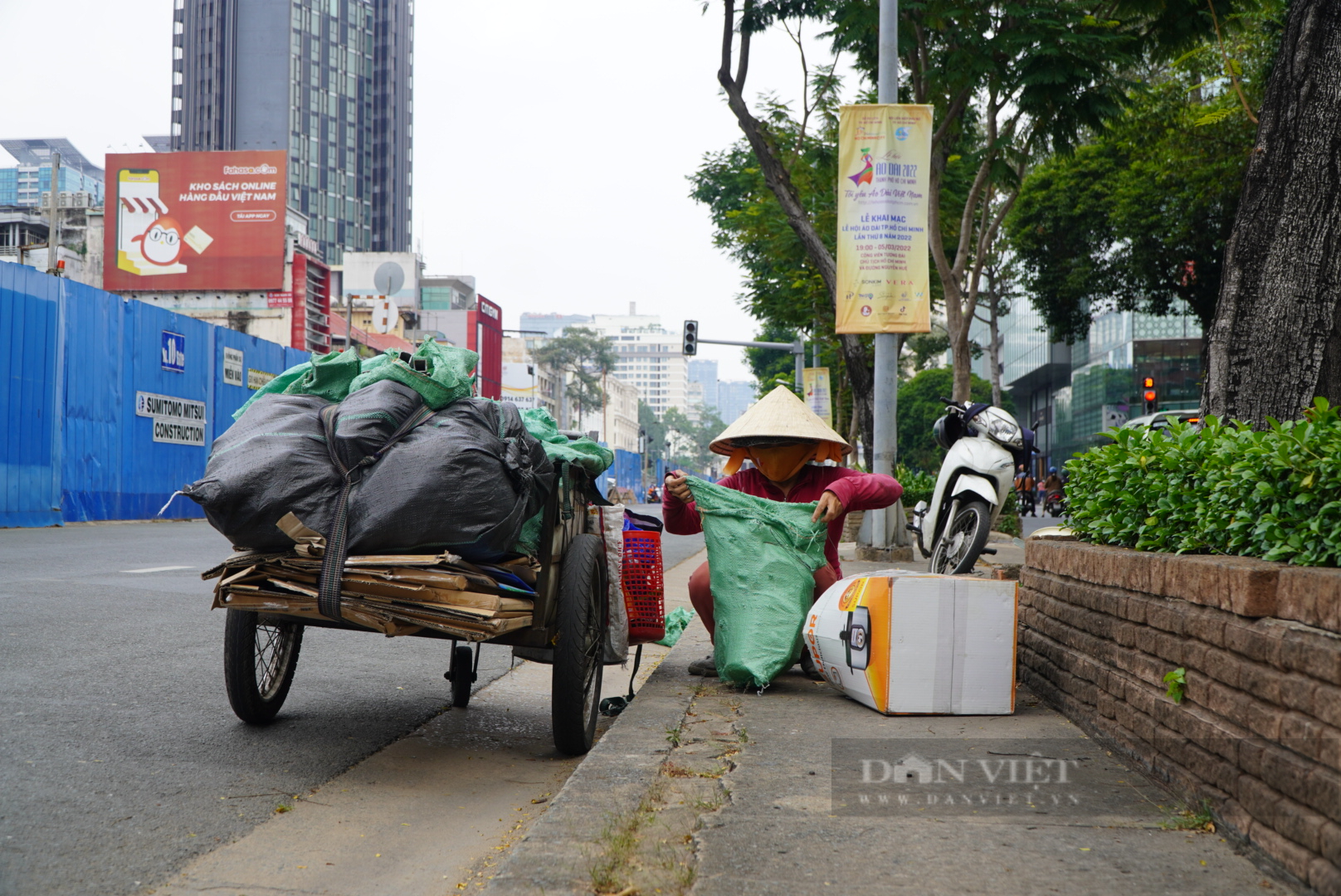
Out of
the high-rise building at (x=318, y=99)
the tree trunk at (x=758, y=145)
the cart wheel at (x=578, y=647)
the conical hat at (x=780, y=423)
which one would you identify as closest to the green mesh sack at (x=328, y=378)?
the cart wheel at (x=578, y=647)

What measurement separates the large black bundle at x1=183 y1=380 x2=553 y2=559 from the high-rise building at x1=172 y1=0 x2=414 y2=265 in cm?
9329

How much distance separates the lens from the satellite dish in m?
58.8

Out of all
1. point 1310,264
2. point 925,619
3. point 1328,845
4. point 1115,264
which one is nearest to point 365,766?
point 925,619

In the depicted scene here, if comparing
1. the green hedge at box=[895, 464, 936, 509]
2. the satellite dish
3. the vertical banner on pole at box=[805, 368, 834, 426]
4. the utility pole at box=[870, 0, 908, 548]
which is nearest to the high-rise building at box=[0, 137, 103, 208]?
the satellite dish

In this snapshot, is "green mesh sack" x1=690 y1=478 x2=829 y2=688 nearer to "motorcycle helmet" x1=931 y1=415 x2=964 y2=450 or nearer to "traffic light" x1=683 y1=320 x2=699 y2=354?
"motorcycle helmet" x1=931 y1=415 x2=964 y2=450

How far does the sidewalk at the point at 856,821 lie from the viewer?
2537 millimetres

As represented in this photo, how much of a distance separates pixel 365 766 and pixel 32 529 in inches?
623

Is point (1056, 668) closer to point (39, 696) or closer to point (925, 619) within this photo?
point (925, 619)

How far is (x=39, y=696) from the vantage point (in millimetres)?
4715

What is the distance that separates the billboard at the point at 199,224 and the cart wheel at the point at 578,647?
143 feet

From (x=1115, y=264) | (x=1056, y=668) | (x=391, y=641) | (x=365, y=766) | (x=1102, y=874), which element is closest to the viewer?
(x=1102, y=874)

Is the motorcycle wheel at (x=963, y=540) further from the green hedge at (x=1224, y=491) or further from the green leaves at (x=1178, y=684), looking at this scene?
the green leaves at (x=1178, y=684)

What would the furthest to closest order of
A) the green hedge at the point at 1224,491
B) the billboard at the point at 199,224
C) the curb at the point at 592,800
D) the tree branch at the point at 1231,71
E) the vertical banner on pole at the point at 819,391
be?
the billboard at the point at 199,224, the vertical banner on pole at the point at 819,391, the tree branch at the point at 1231,71, the green hedge at the point at 1224,491, the curb at the point at 592,800

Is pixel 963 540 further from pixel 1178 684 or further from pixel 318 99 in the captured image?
pixel 318 99
